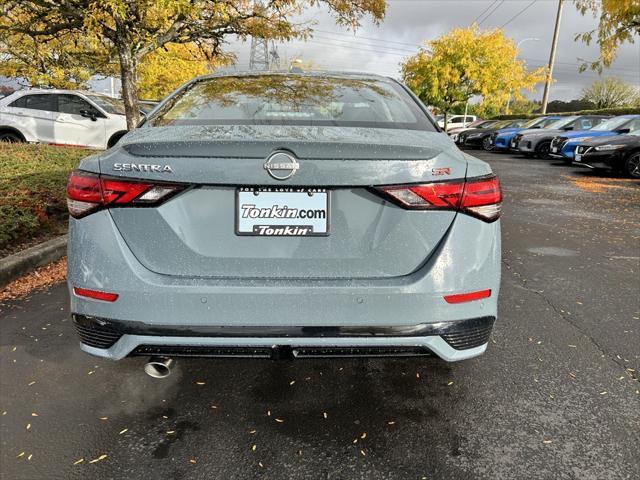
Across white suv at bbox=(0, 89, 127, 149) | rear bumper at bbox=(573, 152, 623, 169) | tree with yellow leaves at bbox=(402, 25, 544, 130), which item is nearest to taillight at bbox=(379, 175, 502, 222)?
rear bumper at bbox=(573, 152, 623, 169)

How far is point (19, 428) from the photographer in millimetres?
2281

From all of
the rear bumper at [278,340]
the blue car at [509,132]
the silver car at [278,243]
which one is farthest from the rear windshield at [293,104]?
the blue car at [509,132]

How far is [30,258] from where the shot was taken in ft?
14.5

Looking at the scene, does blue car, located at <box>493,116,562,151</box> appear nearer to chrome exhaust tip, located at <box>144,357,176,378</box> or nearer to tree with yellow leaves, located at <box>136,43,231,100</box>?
tree with yellow leaves, located at <box>136,43,231,100</box>

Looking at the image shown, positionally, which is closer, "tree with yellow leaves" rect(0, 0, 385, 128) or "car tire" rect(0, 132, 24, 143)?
"tree with yellow leaves" rect(0, 0, 385, 128)

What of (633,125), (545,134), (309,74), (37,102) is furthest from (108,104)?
(545,134)

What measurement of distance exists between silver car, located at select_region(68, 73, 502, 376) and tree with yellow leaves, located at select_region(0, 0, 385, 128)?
6.23 metres

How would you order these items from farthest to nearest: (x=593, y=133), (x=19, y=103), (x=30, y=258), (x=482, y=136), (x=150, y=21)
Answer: (x=482, y=136) → (x=593, y=133) → (x=19, y=103) → (x=150, y=21) → (x=30, y=258)

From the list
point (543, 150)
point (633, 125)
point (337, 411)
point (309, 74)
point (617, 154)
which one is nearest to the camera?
point (337, 411)

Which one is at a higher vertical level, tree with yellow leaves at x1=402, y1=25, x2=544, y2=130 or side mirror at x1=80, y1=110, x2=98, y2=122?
tree with yellow leaves at x1=402, y1=25, x2=544, y2=130

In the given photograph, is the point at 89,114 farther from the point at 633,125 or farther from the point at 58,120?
the point at 633,125

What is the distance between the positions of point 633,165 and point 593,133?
267 cm

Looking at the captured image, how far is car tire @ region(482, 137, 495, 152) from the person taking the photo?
74.7 feet

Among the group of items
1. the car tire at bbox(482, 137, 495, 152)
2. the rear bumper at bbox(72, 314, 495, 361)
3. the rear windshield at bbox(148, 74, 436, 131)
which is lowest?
the car tire at bbox(482, 137, 495, 152)
